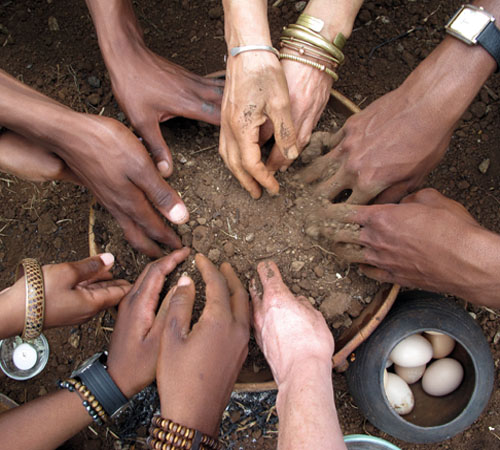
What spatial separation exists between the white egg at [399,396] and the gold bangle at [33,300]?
112cm

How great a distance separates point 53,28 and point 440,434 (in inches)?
86.3

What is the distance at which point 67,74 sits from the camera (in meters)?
1.91

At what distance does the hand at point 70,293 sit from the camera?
3.60ft

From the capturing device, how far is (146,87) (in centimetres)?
129


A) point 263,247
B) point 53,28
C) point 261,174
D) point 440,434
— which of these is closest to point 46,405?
point 263,247

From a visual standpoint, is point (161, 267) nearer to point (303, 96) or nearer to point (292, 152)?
point (292, 152)

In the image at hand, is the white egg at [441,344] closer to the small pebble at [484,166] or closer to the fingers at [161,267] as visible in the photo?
the small pebble at [484,166]

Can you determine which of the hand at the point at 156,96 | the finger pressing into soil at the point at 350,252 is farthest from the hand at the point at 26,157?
the finger pressing into soil at the point at 350,252

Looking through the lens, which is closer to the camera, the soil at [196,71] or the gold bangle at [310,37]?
the gold bangle at [310,37]

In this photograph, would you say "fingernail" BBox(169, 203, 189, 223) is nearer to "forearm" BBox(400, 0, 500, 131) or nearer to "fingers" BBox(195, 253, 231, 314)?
"fingers" BBox(195, 253, 231, 314)

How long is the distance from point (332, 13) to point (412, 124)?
38 centimetres

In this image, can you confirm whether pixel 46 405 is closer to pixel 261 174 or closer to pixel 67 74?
pixel 261 174

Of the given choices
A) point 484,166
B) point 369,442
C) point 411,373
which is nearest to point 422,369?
point 411,373

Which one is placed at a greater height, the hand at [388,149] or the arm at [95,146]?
the hand at [388,149]
